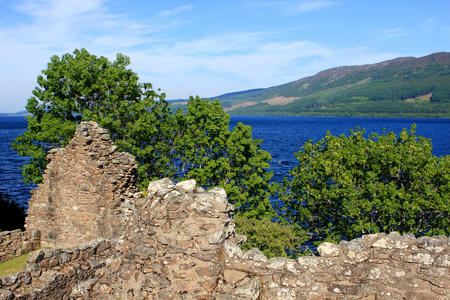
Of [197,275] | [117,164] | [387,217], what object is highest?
[117,164]

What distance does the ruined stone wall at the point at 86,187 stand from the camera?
1340 centimetres

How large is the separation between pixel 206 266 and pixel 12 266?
12499 mm

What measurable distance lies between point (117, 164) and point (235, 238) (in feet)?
26.1

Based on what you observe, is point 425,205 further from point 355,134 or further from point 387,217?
point 355,134

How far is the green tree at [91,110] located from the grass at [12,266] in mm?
7367

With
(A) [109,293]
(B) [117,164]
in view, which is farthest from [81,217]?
(A) [109,293]

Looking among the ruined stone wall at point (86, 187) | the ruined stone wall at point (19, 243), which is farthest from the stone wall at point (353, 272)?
the ruined stone wall at point (19, 243)

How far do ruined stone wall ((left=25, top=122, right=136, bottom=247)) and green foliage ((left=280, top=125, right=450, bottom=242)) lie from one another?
11.3 meters

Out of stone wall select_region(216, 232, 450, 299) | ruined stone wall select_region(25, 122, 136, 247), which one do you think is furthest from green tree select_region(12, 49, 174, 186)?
stone wall select_region(216, 232, 450, 299)

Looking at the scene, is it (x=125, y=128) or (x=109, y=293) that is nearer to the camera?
(x=109, y=293)

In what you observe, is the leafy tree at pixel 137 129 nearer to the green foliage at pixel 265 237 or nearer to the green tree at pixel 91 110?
the green tree at pixel 91 110

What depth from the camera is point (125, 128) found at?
22.5m

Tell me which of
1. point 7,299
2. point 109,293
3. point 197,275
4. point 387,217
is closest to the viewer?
point 197,275

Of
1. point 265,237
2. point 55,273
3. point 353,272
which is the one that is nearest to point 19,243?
point 55,273
